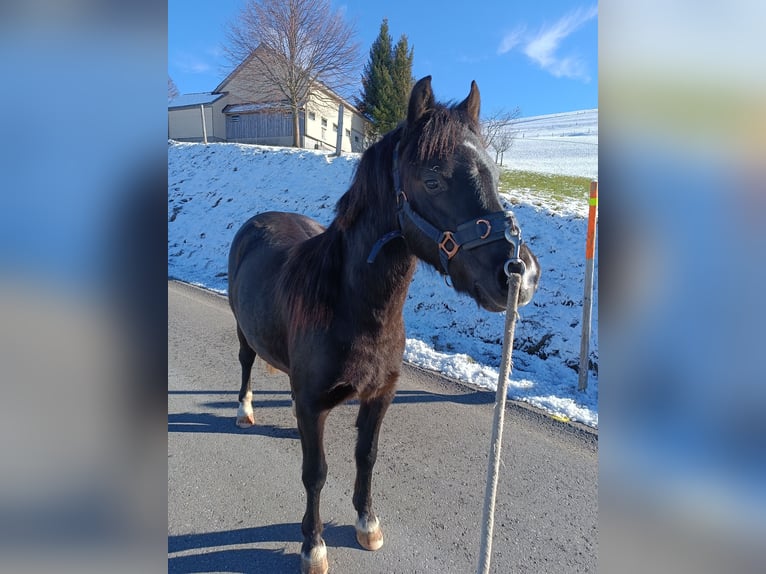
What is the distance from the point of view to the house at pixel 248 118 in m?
25.0

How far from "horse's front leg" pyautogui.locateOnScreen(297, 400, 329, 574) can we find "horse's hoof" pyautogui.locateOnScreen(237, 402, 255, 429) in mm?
1580

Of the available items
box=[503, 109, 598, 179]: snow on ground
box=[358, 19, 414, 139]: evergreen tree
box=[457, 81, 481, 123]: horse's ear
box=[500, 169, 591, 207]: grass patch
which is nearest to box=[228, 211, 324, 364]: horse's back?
box=[457, 81, 481, 123]: horse's ear

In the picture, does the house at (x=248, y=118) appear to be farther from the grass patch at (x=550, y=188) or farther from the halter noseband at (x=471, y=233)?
the halter noseband at (x=471, y=233)

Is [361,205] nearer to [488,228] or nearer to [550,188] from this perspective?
[488,228]

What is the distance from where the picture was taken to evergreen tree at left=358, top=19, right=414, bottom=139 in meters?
26.3

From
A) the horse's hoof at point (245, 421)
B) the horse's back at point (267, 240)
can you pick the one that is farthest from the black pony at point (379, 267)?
the horse's hoof at point (245, 421)

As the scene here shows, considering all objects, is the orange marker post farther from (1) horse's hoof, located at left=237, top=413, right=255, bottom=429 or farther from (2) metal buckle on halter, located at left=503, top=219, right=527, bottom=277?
(1) horse's hoof, located at left=237, top=413, right=255, bottom=429

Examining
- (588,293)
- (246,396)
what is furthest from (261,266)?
(588,293)

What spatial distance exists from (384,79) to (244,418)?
88.6ft

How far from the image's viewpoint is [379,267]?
76.9 inches
